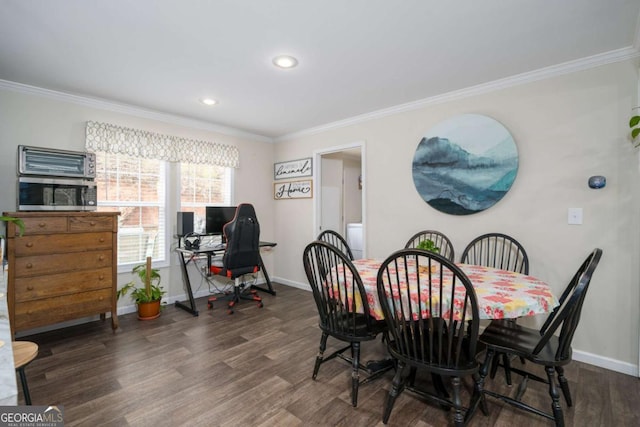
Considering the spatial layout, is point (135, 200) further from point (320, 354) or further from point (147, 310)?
point (320, 354)

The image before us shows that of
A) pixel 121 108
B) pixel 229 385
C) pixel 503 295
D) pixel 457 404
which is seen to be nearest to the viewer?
pixel 457 404

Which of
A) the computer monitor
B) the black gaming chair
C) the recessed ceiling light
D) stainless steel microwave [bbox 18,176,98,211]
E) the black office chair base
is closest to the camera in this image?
the recessed ceiling light

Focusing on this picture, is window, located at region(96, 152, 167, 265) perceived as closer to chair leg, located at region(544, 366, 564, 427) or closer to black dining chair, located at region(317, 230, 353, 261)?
black dining chair, located at region(317, 230, 353, 261)

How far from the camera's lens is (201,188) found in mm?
4328

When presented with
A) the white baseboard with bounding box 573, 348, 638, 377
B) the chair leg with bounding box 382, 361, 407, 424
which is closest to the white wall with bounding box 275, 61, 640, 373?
the white baseboard with bounding box 573, 348, 638, 377

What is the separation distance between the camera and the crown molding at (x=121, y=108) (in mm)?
2969

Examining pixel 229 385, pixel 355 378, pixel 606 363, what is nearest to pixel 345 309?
pixel 355 378

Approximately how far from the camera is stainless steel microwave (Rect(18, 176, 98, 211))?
2688 mm

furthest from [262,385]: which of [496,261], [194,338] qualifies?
[496,261]

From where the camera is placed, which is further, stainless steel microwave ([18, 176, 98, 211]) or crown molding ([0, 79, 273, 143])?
crown molding ([0, 79, 273, 143])

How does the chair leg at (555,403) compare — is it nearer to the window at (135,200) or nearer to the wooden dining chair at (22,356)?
the wooden dining chair at (22,356)

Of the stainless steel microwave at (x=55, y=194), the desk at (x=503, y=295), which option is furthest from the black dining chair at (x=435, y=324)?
the stainless steel microwave at (x=55, y=194)

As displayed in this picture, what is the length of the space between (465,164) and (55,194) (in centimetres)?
384

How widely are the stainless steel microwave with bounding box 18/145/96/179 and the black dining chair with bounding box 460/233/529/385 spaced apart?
3693 mm
